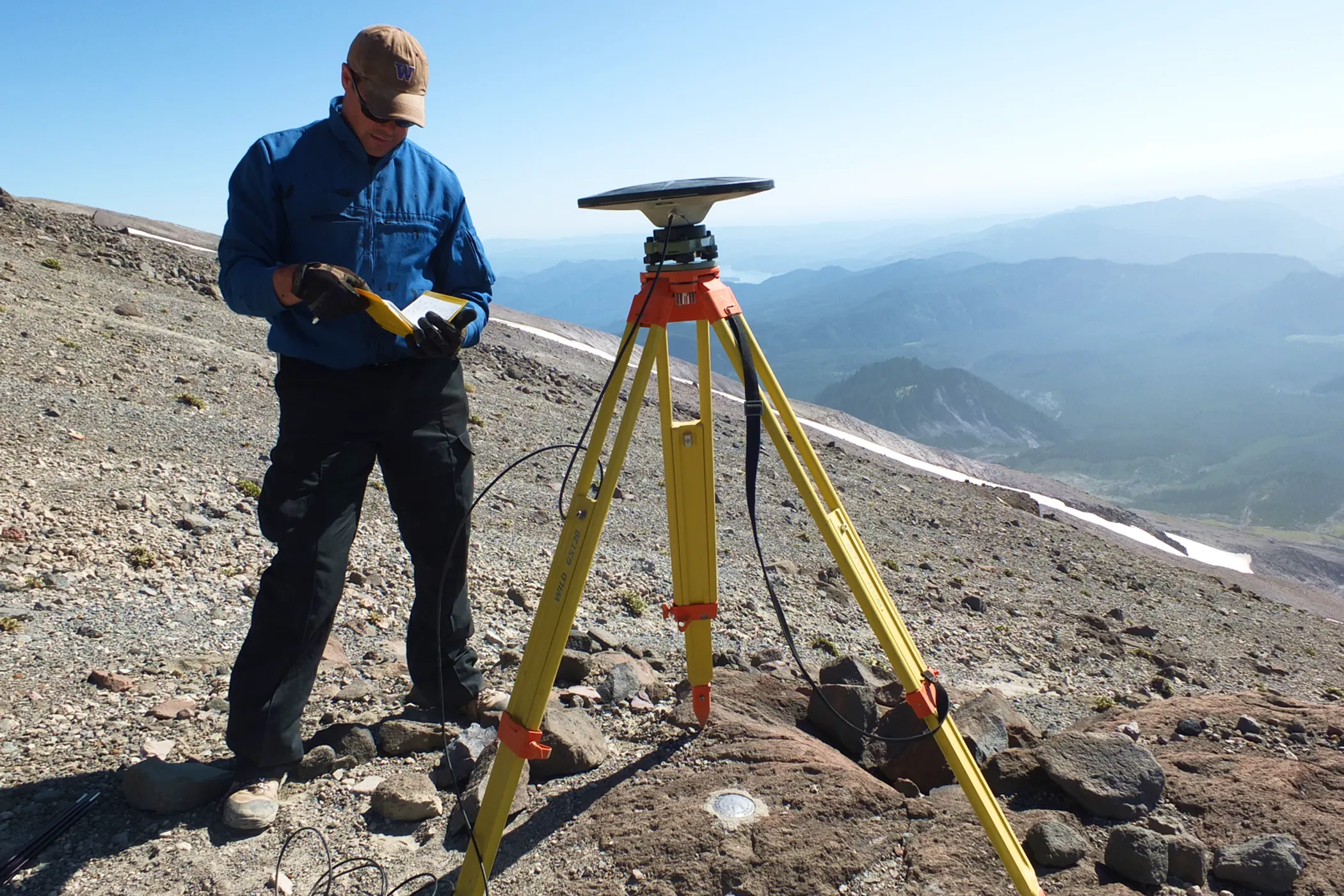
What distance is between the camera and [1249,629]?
11.7 metres

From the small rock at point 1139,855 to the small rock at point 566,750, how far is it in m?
1.87

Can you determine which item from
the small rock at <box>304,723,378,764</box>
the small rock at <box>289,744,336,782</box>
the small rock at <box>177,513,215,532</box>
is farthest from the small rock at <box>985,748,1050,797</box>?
the small rock at <box>177,513,215,532</box>

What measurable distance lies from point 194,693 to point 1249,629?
43.6ft

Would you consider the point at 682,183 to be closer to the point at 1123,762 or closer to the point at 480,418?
the point at 1123,762

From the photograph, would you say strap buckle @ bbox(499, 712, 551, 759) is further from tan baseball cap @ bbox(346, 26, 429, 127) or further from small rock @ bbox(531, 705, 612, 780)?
tan baseball cap @ bbox(346, 26, 429, 127)

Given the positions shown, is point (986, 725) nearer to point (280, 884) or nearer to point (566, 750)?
point (566, 750)

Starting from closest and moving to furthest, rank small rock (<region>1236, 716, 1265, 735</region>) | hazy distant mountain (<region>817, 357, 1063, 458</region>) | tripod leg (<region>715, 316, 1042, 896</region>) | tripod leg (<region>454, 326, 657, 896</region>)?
1. tripod leg (<region>715, 316, 1042, 896</region>)
2. tripod leg (<region>454, 326, 657, 896</region>)
3. small rock (<region>1236, 716, 1265, 735</region>)
4. hazy distant mountain (<region>817, 357, 1063, 458</region>)

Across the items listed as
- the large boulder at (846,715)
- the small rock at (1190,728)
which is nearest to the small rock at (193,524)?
the large boulder at (846,715)

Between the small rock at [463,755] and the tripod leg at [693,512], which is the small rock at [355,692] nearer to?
the small rock at [463,755]

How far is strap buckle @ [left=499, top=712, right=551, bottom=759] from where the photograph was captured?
239cm

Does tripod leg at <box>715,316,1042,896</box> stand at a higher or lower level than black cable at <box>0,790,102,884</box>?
higher

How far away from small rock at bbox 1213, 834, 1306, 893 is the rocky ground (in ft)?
0.12

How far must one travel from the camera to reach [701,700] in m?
3.34

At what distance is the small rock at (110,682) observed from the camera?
11.8 ft
